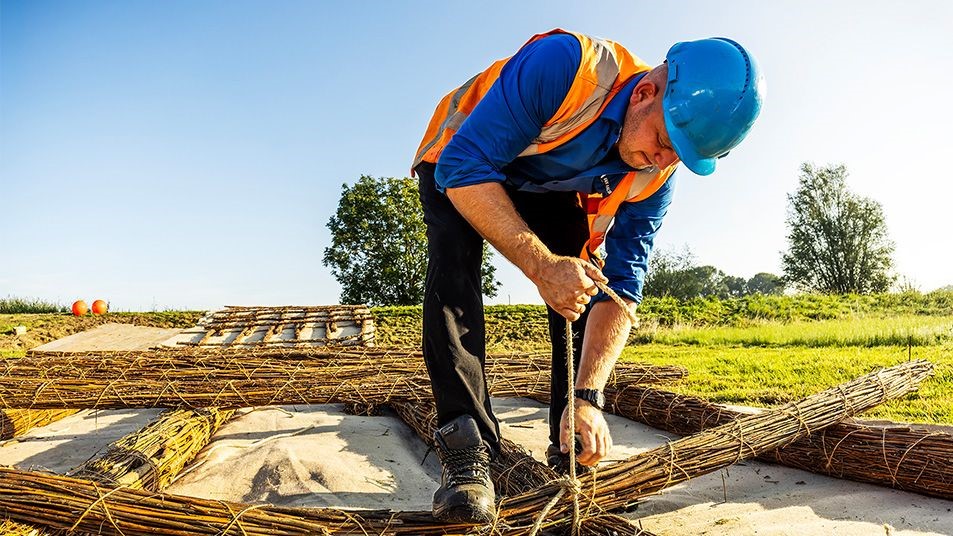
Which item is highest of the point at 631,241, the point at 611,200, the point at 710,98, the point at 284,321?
the point at 710,98

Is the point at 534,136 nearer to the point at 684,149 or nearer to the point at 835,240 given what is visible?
the point at 684,149

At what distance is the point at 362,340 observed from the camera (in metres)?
8.96

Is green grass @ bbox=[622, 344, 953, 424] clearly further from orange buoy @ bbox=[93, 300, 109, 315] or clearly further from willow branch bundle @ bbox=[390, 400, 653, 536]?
orange buoy @ bbox=[93, 300, 109, 315]

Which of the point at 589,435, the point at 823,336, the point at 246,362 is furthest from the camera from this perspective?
the point at 823,336

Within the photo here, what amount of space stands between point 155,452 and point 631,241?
2610 millimetres

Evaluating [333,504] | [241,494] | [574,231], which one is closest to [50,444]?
[241,494]

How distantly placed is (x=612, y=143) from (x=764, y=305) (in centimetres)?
1444

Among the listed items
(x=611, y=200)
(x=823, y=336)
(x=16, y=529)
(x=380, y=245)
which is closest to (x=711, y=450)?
(x=611, y=200)

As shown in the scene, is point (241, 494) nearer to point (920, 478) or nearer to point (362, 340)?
point (920, 478)

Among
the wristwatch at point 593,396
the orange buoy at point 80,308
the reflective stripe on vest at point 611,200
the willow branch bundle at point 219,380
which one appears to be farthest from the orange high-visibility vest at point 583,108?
the orange buoy at point 80,308

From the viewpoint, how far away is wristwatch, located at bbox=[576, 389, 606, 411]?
250 cm

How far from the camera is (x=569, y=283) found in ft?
6.28

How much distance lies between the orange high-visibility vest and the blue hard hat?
214 mm

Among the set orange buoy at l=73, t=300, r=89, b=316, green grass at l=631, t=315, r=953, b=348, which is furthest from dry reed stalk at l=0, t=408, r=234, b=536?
orange buoy at l=73, t=300, r=89, b=316
